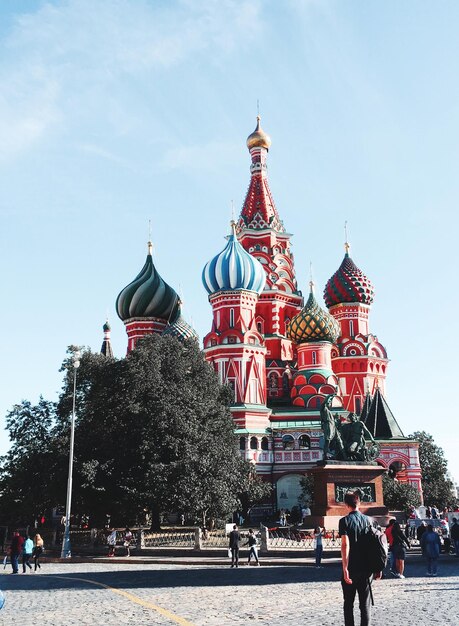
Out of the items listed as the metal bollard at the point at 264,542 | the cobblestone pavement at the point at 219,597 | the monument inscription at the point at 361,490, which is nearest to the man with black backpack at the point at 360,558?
the cobblestone pavement at the point at 219,597

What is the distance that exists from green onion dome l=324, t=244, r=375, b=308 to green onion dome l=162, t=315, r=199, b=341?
48.2ft

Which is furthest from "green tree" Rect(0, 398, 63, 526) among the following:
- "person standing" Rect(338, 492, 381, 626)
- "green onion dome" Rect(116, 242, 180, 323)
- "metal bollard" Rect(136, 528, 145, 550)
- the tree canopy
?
"person standing" Rect(338, 492, 381, 626)

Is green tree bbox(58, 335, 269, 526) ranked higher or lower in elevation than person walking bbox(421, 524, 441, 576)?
higher

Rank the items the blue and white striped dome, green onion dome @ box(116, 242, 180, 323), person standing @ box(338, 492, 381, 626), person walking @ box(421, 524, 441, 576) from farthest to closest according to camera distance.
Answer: green onion dome @ box(116, 242, 180, 323), the blue and white striped dome, person walking @ box(421, 524, 441, 576), person standing @ box(338, 492, 381, 626)

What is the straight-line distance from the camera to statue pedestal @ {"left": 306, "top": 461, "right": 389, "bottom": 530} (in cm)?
2849

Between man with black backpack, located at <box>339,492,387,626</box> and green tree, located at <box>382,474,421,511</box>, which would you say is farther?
green tree, located at <box>382,474,421,511</box>

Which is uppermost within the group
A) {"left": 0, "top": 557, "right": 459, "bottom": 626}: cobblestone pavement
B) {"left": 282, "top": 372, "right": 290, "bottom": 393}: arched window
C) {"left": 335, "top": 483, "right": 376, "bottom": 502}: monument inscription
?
{"left": 282, "top": 372, "right": 290, "bottom": 393}: arched window

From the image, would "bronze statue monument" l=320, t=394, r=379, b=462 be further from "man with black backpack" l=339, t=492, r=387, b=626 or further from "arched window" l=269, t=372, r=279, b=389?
"arched window" l=269, t=372, r=279, b=389

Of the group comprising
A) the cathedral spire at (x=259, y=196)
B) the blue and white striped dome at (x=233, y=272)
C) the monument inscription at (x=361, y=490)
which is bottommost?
the monument inscription at (x=361, y=490)

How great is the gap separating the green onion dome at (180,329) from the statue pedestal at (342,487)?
1235 inches

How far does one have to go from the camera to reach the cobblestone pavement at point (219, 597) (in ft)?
34.6

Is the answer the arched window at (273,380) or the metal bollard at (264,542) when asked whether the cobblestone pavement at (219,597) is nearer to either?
the metal bollard at (264,542)

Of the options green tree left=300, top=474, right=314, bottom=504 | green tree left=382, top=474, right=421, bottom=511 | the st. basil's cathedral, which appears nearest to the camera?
green tree left=382, top=474, right=421, bottom=511

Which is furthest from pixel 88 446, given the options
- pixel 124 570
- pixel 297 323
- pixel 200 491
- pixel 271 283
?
pixel 271 283
